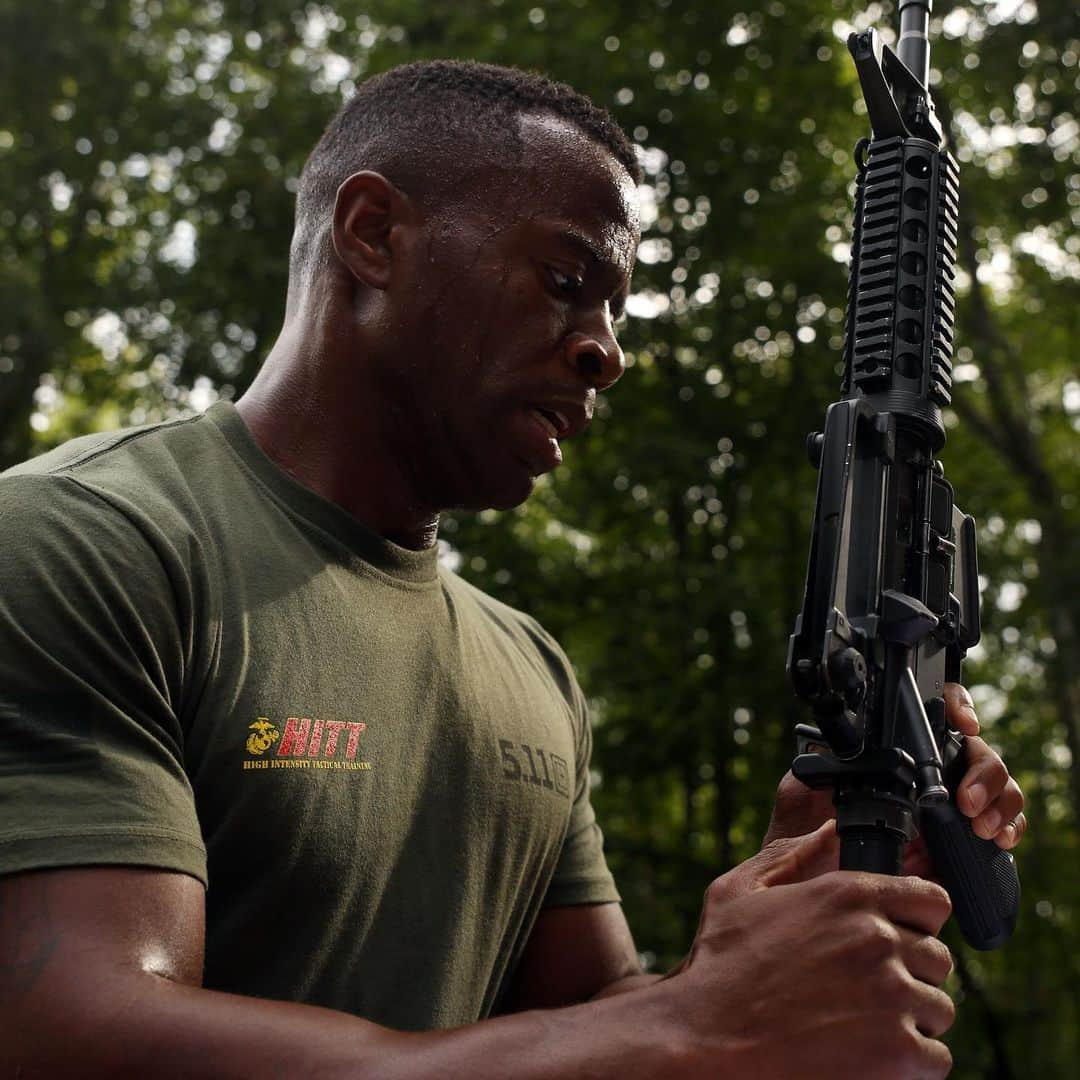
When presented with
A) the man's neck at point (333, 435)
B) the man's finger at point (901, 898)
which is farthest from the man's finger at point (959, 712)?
the man's neck at point (333, 435)

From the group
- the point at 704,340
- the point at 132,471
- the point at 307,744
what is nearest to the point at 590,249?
the point at 132,471

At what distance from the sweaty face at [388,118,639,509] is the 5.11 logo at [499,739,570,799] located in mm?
525

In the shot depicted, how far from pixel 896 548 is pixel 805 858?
23.2 inches

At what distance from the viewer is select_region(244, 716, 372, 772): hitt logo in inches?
89.2

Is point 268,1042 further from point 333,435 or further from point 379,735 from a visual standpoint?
point 333,435

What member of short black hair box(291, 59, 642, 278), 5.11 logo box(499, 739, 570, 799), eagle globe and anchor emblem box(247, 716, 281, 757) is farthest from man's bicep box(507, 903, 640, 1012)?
short black hair box(291, 59, 642, 278)

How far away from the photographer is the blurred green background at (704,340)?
9461 millimetres

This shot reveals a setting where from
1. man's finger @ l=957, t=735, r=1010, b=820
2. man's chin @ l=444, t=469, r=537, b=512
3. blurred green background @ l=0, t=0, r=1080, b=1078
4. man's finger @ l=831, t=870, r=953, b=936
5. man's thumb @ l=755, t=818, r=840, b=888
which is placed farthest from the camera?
blurred green background @ l=0, t=0, r=1080, b=1078

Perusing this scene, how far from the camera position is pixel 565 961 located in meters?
3.06

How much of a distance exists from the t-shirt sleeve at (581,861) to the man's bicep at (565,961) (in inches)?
Result: 1.0

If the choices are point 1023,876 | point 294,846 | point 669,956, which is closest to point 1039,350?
point 1023,876

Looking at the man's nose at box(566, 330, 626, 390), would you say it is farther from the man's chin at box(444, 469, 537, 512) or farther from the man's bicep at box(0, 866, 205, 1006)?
the man's bicep at box(0, 866, 205, 1006)

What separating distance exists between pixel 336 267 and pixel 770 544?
281 inches

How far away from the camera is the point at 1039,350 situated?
51.0 feet
